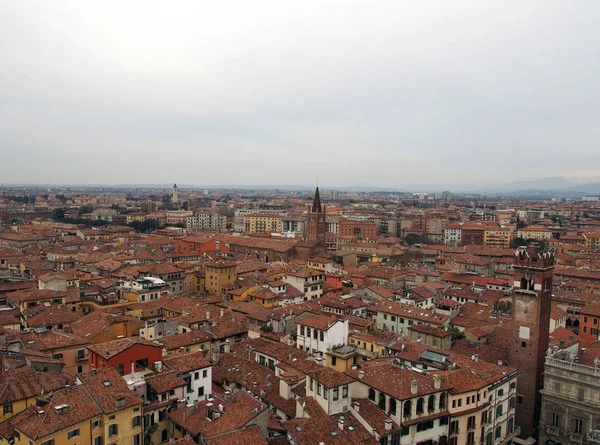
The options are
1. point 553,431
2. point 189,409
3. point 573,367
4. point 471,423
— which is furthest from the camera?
point 553,431

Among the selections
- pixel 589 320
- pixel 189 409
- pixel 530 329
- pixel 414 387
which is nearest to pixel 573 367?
pixel 530 329

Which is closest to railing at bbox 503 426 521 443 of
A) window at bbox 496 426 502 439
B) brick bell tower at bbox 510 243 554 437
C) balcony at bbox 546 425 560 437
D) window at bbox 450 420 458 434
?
window at bbox 496 426 502 439

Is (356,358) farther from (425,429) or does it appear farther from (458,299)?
(458,299)

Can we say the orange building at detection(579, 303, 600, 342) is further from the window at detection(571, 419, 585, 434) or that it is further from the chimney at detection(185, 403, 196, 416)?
the chimney at detection(185, 403, 196, 416)

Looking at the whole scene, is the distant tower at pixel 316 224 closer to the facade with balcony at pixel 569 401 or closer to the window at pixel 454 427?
the facade with balcony at pixel 569 401

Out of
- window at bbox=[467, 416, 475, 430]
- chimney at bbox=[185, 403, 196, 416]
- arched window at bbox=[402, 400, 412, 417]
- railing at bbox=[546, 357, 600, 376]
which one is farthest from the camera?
railing at bbox=[546, 357, 600, 376]

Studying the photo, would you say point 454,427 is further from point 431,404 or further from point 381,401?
point 381,401

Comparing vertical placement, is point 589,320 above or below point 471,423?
below

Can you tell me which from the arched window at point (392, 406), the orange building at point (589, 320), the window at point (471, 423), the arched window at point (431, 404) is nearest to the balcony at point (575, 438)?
the window at point (471, 423)
